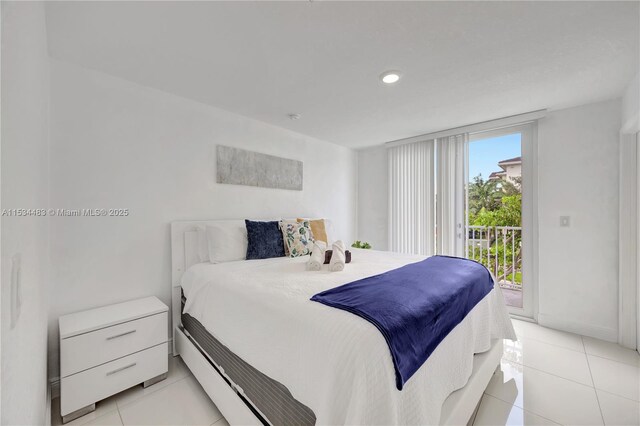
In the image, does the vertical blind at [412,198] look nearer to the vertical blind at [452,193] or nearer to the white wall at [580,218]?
the vertical blind at [452,193]

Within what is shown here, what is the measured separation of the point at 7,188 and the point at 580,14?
2.58 m

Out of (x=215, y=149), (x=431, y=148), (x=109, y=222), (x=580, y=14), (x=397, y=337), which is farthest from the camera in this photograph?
(x=431, y=148)

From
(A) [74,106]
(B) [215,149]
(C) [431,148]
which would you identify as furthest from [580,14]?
(A) [74,106]

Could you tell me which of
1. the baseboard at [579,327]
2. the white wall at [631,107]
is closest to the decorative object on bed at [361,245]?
the baseboard at [579,327]

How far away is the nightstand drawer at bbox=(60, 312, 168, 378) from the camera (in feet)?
5.33

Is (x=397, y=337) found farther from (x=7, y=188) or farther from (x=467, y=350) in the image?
(x=7, y=188)

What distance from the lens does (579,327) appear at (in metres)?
2.76

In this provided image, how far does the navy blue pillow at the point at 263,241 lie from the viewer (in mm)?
2564

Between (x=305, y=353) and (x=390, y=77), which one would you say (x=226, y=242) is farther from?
→ (x=390, y=77)

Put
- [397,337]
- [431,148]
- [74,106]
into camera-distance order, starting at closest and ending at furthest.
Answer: [397,337] → [74,106] → [431,148]

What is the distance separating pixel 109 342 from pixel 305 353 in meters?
1.50

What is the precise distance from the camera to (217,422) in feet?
5.35

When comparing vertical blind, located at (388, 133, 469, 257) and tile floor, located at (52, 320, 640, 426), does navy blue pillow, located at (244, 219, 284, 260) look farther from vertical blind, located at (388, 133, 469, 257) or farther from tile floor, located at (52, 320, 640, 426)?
vertical blind, located at (388, 133, 469, 257)

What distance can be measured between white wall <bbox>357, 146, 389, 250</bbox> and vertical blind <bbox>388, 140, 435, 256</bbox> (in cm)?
16
